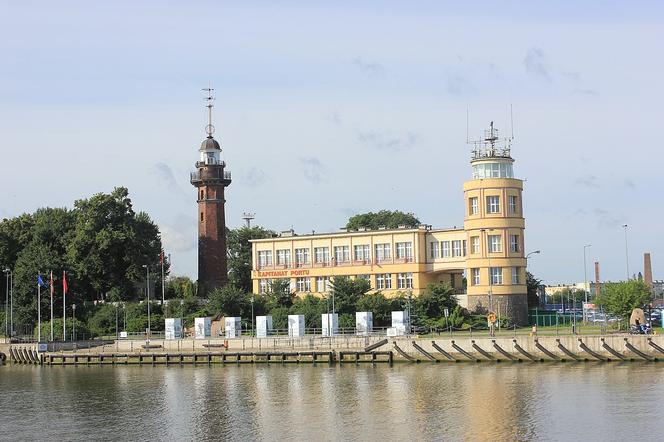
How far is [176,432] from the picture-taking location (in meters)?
60.4

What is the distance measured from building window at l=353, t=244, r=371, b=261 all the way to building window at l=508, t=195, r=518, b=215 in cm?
1783

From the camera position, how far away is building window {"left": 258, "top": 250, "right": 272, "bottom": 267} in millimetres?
125438

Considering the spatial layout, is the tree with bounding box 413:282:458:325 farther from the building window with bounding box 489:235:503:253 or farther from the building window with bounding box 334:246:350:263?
the building window with bounding box 334:246:350:263

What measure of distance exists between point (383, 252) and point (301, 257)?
34.6ft

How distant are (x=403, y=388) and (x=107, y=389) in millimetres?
23766

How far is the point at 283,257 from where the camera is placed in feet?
409

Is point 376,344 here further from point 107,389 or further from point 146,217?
point 146,217

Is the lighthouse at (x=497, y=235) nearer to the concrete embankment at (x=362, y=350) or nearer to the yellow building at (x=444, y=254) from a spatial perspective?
the yellow building at (x=444, y=254)

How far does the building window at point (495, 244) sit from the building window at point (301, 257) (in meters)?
23.5

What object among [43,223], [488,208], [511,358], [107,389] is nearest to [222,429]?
[107,389]

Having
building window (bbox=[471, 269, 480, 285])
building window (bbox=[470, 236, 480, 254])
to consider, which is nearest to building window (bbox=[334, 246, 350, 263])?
building window (bbox=[470, 236, 480, 254])

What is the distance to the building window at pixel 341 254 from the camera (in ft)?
395

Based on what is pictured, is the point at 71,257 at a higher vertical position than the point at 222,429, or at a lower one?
higher

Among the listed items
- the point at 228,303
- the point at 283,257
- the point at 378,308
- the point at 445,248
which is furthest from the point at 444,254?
Answer: the point at 228,303
